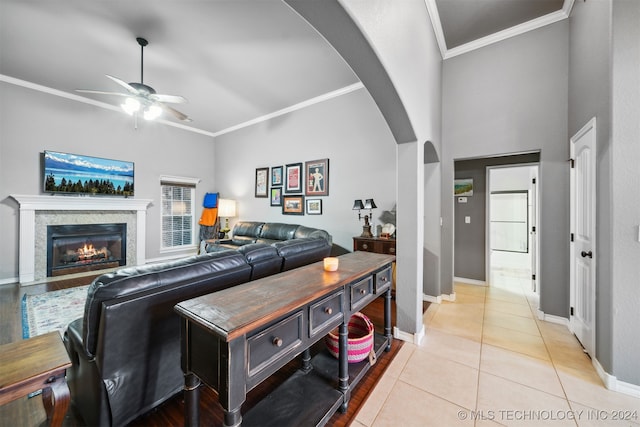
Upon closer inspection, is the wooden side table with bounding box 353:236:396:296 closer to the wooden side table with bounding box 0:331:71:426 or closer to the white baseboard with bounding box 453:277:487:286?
the white baseboard with bounding box 453:277:487:286

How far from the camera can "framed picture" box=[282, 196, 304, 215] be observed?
484 centimetres

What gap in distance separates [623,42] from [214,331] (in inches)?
126

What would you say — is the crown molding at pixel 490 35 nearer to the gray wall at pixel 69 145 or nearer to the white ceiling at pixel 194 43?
the white ceiling at pixel 194 43

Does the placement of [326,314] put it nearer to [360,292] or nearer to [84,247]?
[360,292]

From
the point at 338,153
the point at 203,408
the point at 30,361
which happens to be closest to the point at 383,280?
the point at 203,408

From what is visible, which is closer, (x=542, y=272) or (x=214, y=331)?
(x=214, y=331)

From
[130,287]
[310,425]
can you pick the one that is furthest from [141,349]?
[310,425]

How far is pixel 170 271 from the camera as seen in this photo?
138 cm

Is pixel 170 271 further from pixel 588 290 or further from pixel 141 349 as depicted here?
pixel 588 290

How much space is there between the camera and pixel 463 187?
165 inches

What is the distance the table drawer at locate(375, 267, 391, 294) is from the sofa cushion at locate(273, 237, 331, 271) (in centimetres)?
76

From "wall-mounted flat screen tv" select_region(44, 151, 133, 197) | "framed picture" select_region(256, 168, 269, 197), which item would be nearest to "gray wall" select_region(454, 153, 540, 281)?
"framed picture" select_region(256, 168, 269, 197)

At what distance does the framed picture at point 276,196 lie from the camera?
521 centimetres

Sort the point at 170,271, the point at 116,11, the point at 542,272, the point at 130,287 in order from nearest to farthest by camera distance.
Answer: the point at 130,287
the point at 170,271
the point at 116,11
the point at 542,272
